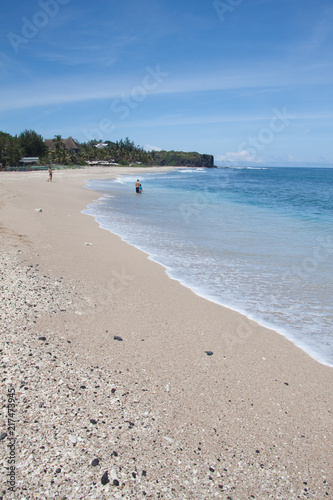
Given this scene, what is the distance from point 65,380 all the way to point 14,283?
2.79 metres

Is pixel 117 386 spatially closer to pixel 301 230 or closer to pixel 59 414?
pixel 59 414

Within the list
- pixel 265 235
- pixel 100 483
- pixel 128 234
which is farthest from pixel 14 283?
pixel 265 235

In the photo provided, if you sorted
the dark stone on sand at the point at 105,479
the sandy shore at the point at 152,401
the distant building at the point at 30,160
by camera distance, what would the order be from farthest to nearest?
the distant building at the point at 30,160
the sandy shore at the point at 152,401
the dark stone on sand at the point at 105,479

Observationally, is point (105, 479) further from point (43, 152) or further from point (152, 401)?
point (43, 152)

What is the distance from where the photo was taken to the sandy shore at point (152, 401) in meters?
2.44

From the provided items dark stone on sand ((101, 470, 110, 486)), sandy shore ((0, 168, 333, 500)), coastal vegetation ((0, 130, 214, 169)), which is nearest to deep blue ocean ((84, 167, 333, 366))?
sandy shore ((0, 168, 333, 500))

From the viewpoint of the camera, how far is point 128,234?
12281mm

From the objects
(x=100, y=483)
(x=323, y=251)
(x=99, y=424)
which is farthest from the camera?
(x=323, y=251)

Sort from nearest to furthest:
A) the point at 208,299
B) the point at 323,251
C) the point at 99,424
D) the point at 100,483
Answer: the point at 100,483, the point at 99,424, the point at 208,299, the point at 323,251

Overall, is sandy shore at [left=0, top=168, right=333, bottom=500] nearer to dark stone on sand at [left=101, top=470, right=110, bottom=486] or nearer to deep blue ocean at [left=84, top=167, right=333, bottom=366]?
dark stone on sand at [left=101, top=470, right=110, bottom=486]

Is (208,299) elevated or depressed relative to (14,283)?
depressed

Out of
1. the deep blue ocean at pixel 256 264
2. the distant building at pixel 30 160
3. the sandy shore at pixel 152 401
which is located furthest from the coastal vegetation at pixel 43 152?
the sandy shore at pixel 152 401

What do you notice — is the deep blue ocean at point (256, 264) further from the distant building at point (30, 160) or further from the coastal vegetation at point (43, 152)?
the distant building at point (30, 160)

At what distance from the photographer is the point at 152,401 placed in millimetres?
3230
